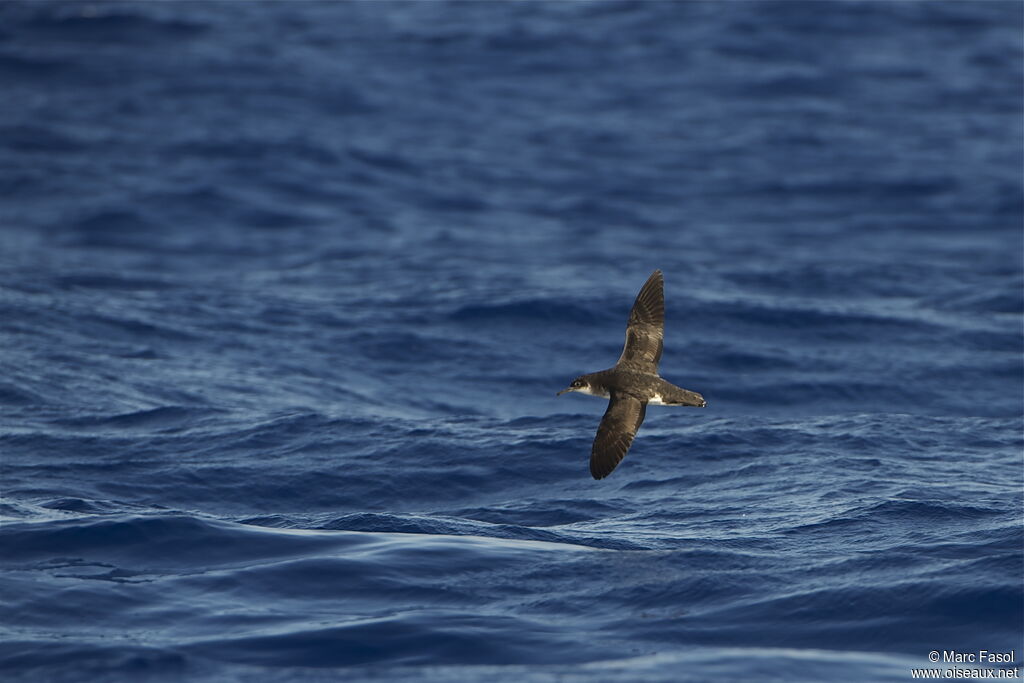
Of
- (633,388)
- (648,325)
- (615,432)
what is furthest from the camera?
(648,325)

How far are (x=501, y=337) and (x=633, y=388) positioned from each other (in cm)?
860

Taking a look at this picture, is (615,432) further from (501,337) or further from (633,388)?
(501,337)

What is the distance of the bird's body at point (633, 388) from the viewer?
36.1 feet

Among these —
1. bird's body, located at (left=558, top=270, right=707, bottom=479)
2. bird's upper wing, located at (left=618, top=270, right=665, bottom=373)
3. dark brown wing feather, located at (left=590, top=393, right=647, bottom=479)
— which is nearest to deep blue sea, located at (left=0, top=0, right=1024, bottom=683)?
dark brown wing feather, located at (left=590, top=393, right=647, bottom=479)

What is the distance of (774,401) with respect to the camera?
17297 mm

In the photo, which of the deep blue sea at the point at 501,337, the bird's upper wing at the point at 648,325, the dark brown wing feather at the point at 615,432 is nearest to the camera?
the deep blue sea at the point at 501,337

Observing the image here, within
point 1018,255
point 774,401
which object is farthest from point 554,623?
point 1018,255

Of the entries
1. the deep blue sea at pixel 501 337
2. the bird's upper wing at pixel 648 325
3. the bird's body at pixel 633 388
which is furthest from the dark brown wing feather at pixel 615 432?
the deep blue sea at pixel 501 337

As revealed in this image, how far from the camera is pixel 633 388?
1130 cm

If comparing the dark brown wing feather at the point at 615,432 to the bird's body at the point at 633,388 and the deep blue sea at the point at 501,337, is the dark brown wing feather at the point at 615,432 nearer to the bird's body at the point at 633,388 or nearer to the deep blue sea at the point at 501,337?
the bird's body at the point at 633,388

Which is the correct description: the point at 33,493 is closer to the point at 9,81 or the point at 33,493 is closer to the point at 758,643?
the point at 758,643

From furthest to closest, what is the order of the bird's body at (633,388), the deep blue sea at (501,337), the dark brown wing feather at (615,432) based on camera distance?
1. the bird's body at (633,388)
2. the dark brown wing feather at (615,432)
3. the deep blue sea at (501,337)

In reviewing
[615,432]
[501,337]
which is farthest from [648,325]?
[501,337]

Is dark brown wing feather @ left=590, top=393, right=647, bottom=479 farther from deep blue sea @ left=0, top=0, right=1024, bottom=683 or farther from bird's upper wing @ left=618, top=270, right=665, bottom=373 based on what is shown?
deep blue sea @ left=0, top=0, right=1024, bottom=683
